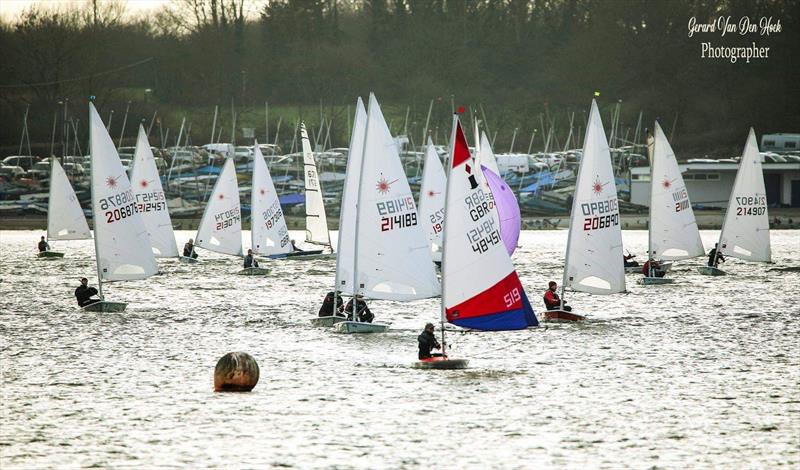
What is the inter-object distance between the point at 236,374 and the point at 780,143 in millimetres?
80384

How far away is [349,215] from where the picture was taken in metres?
35.9

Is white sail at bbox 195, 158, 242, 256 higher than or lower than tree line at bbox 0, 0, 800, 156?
lower

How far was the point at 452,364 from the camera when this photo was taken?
1141 inches

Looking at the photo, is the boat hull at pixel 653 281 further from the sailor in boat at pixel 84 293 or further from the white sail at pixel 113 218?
the sailor in boat at pixel 84 293

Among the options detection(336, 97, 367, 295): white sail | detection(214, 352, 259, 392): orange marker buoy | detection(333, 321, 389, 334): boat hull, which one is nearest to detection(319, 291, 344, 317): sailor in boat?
detection(333, 321, 389, 334): boat hull

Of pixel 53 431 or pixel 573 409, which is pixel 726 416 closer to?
pixel 573 409

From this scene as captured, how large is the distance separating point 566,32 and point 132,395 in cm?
10051

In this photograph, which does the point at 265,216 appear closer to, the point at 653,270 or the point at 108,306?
the point at 108,306

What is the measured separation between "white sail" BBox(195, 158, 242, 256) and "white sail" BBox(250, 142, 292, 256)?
1.23 metres

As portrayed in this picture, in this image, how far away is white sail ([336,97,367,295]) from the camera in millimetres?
33906

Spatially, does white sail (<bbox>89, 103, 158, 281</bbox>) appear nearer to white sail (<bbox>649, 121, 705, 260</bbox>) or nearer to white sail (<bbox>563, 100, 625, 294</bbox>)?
white sail (<bbox>563, 100, 625, 294</bbox>)

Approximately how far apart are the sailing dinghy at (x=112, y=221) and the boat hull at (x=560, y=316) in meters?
12.6

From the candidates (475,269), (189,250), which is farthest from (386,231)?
(189,250)

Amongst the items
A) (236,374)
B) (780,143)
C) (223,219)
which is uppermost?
(780,143)
